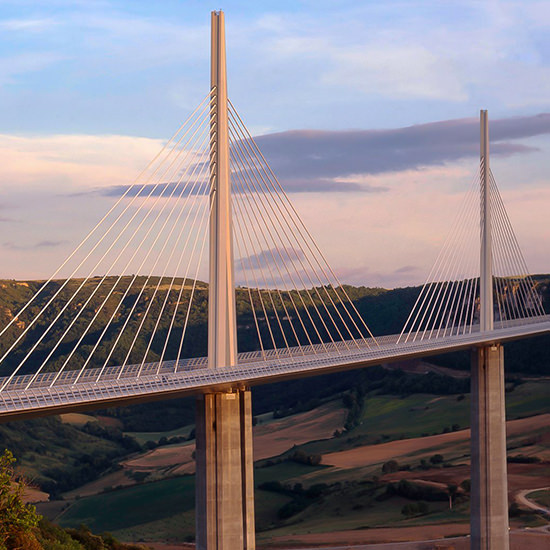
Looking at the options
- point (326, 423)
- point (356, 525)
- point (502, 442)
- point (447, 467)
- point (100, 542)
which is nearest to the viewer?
point (100, 542)

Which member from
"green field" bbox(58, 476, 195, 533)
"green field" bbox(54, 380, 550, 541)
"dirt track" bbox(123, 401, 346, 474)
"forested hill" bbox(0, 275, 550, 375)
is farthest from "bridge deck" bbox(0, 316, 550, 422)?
"dirt track" bbox(123, 401, 346, 474)

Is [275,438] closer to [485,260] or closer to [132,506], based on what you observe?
[132,506]

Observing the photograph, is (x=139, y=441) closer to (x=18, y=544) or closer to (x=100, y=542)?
(x=100, y=542)

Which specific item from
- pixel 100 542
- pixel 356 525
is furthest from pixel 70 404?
pixel 356 525

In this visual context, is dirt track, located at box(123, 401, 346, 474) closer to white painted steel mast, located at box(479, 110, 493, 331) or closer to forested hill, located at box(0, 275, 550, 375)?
forested hill, located at box(0, 275, 550, 375)

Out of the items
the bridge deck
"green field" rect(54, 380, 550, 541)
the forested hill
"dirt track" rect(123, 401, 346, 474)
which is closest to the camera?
the bridge deck

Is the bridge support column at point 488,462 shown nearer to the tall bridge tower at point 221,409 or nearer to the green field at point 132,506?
the tall bridge tower at point 221,409

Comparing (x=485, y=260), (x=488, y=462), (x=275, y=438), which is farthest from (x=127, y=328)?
(x=488, y=462)
